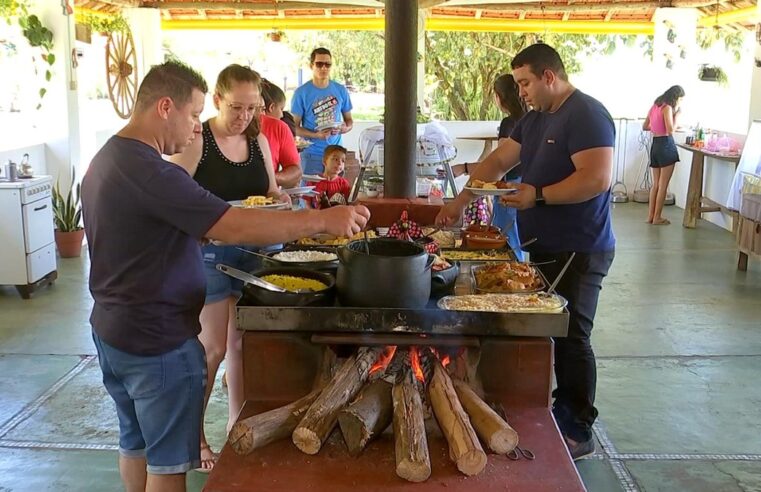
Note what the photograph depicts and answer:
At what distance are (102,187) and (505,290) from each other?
1.15 meters

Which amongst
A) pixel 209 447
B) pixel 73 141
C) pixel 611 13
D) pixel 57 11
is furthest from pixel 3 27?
pixel 611 13

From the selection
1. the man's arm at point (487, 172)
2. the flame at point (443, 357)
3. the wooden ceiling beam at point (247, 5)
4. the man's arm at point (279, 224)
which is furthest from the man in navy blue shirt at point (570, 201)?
the wooden ceiling beam at point (247, 5)

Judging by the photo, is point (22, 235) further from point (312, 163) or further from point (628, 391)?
point (628, 391)

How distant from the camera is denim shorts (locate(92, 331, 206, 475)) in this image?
6.42 ft

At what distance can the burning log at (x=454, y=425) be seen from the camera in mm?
1737

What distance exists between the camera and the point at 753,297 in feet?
17.7

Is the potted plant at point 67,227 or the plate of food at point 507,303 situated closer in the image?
the plate of food at point 507,303

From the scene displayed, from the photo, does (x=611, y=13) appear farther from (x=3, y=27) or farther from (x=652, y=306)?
(x=3, y=27)

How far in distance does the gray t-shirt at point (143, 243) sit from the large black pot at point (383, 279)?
0.40 m

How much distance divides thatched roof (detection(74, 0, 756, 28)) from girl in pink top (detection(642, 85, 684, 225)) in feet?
5.08

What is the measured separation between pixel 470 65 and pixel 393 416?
10.6m

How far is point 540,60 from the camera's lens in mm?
2768

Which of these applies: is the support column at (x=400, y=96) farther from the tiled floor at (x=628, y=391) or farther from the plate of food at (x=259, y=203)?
the tiled floor at (x=628, y=391)

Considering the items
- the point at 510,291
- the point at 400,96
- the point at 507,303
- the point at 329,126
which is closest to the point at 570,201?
the point at 510,291
